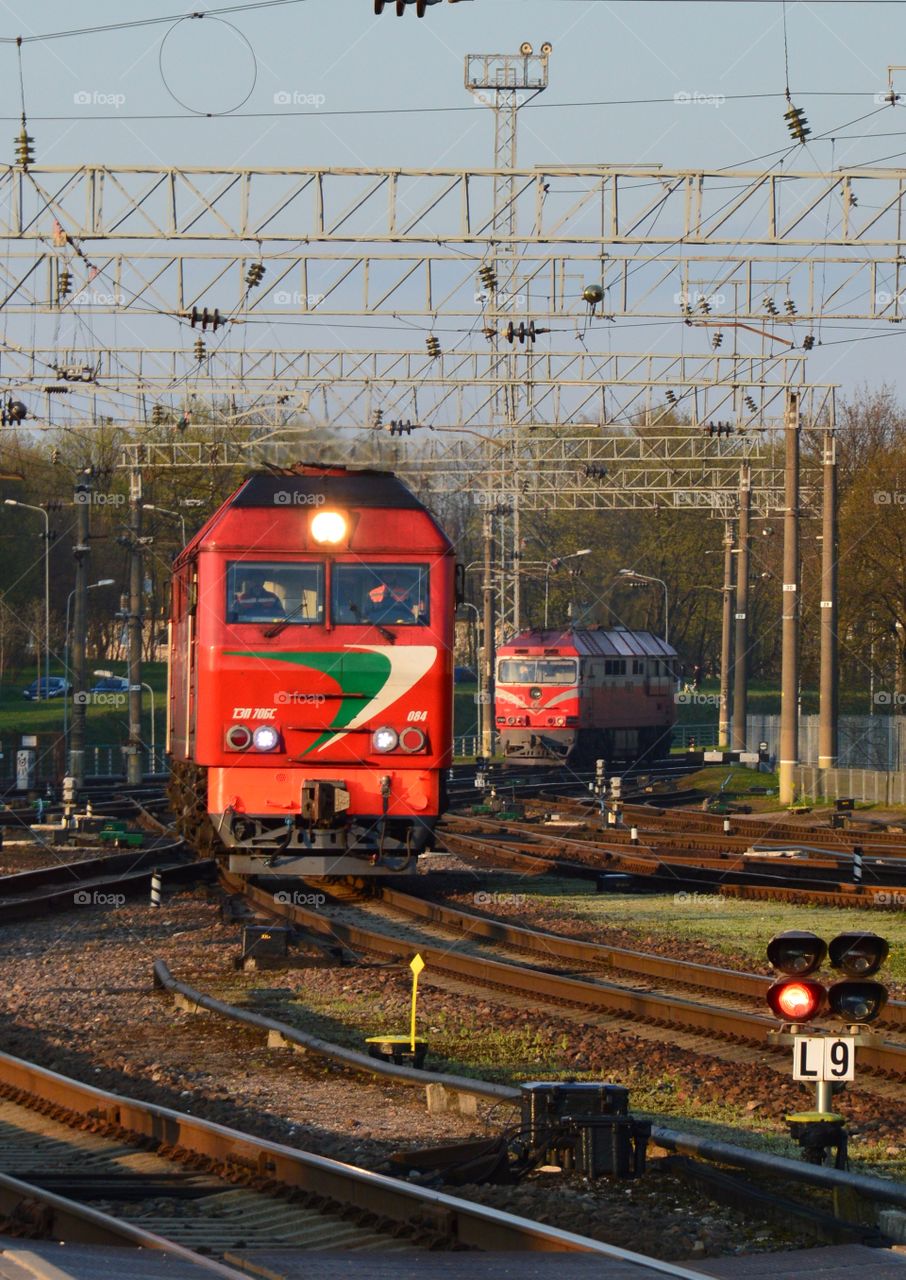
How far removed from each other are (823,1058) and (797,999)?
0.26m

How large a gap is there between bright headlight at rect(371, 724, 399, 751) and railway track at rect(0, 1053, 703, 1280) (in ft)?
24.8

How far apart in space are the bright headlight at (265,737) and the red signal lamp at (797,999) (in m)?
8.76

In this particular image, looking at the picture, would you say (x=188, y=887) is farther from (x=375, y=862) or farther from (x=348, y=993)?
(x=348, y=993)

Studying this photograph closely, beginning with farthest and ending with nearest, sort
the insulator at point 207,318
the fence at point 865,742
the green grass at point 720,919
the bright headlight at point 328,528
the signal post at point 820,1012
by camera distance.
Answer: the fence at point 865,742 < the insulator at point 207,318 < the bright headlight at point 328,528 < the green grass at point 720,919 < the signal post at point 820,1012

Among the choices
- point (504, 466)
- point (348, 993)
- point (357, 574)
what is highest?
point (504, 466)

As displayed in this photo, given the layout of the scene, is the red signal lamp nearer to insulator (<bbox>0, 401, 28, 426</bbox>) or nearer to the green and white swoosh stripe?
the green and white swoosh stripe

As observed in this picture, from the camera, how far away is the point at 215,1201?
6766 mm

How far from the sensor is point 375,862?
1627cm

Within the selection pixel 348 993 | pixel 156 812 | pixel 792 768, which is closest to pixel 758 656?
pixel 792 768

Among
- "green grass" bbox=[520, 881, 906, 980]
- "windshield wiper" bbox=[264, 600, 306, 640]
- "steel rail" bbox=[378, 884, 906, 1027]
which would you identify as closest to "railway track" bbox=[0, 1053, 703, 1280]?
"steel rail" bbox=[378, 884, 906, 1027]

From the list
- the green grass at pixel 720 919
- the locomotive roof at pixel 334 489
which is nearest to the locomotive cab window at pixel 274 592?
the locomotive roof at pixel 334 489

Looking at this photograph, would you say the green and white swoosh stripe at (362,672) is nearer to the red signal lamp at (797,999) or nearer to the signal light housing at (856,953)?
the signal light housing at (856,953)

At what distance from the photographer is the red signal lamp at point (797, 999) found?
23.9ft

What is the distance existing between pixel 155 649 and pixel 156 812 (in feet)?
158
